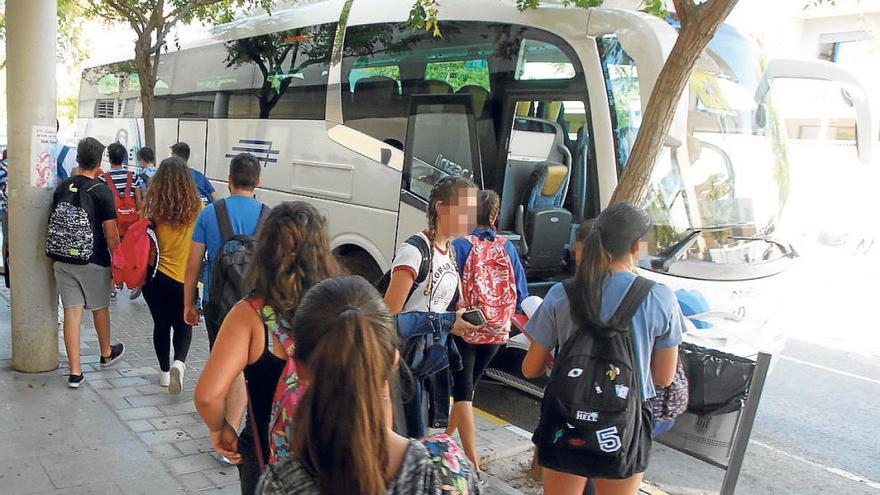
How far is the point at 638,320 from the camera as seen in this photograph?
2.73 metres

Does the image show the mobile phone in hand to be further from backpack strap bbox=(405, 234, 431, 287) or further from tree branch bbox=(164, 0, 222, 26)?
tree branch bbox=(164, 0, 222, 26)

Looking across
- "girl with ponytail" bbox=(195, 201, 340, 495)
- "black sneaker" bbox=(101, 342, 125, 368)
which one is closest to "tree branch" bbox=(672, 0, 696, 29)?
"girl with ponytail" bbox=(195, 201, 340, 495)

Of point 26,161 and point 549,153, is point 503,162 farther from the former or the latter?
point 26,161

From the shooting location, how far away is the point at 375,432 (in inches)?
60.4

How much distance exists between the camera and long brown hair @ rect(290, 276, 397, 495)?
1506 millimetres

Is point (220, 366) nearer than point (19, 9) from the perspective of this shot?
Yes

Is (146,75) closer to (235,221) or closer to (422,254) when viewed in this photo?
Answer: (235,221)

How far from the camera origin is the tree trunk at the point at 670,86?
13.2 feet

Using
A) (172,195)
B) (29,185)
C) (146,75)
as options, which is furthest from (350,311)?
A: (146,75)

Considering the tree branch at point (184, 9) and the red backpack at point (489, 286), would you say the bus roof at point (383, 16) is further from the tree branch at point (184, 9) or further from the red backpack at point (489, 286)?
the red backpack at point (489, 286)

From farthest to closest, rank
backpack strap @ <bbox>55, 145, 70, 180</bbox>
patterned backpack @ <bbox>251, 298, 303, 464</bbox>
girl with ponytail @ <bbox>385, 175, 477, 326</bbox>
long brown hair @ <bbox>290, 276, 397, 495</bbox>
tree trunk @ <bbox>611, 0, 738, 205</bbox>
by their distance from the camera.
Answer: backpack strap @ <bbox>55, 145, 70, 180</bbox> < tree trunk @ <bbox>611, 0, 738, 205</bbox> < girl with ponytail @ <bbox>385, 175, 477, 326</bbox> < patterned backpack @ <bbox>251, 298, 303, 464</bbox> < long brown hair @ <bbox>290, 276, 397, 495</bbox>

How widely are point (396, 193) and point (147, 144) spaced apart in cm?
483

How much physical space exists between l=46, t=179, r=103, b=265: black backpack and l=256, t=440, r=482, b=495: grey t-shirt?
418 cm

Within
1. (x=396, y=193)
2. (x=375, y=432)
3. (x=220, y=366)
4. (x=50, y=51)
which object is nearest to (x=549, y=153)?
(x=396, y=193)
